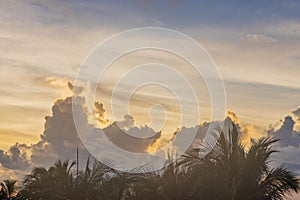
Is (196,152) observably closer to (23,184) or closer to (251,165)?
(251,165)

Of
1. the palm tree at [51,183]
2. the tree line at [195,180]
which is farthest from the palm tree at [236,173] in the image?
the palm tree at [51,183]

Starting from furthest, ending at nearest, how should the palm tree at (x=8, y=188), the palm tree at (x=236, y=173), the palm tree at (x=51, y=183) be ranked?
the palm tree at (x=8, y=188) < the palm tree at (x=51, y=183) < the palm tree at (x=236, y=173)

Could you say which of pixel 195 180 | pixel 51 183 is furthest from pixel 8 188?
pixel 195 180

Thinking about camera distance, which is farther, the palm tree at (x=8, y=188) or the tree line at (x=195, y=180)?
the palm tree at (x=8, y=188)

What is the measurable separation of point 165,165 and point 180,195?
2.08 metres

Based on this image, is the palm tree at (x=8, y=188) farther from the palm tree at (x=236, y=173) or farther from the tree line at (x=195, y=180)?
the palm tree at (x=236, y=173)

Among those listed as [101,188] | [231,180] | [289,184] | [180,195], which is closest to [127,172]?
[101,188]

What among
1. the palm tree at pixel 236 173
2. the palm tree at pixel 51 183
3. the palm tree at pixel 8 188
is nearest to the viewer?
the palm tree at pixel 236 173

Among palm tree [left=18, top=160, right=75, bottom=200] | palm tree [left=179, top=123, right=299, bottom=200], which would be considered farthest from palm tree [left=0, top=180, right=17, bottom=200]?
palm tree [left=179, top=123, right=299, bottom=200]

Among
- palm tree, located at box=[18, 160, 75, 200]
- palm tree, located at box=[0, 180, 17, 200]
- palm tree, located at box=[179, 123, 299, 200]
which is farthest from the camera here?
palm tree, located at box=[0, 180, 17, 200]

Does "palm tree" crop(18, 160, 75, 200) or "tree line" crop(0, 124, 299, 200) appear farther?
"palm tree" crop(18, 160, 75, 200)

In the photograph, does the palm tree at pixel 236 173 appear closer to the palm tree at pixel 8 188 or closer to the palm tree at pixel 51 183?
the palm tree at pixel 51 183

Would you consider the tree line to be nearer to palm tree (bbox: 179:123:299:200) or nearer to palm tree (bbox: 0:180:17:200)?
palm tree (bbox: 179:123:299:200)

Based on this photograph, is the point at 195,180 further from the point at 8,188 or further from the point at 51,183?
the point at 8,188
